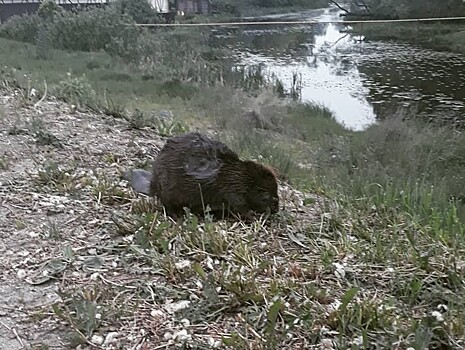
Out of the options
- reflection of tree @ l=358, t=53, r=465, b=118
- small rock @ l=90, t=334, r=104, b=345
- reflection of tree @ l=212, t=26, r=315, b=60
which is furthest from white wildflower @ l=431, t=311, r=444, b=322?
reflection of tree @ l=212, t=26, r=315, b=60

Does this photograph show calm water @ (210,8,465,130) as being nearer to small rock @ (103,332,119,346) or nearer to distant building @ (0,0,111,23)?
distant building @ (0,0,111,23)

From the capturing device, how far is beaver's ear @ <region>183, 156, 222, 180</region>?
3455mm

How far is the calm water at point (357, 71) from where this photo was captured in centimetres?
1694

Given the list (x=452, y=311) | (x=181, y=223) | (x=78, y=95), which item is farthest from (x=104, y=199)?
(x=78, y=95)

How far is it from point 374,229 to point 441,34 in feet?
101

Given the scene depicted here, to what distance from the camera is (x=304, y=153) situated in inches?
367

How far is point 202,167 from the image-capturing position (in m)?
3.49

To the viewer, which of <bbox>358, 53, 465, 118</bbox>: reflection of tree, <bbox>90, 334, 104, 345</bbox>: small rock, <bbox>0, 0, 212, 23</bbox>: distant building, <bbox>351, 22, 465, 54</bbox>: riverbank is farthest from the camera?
<bbox>0, 0, 212, 23</bbox>: distant building

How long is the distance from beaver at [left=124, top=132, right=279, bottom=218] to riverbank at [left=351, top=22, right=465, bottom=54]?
83.2ft

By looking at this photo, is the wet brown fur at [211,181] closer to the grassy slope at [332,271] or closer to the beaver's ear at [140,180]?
the grassy slope at [332,271]

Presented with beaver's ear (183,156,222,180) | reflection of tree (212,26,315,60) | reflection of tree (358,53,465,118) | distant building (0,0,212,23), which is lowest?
reflection of tree (358,53,465,118)

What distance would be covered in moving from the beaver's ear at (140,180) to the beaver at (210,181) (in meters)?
0.34

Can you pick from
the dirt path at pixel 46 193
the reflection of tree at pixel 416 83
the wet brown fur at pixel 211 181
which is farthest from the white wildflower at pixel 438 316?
the reflection of tree at pixel 416 83

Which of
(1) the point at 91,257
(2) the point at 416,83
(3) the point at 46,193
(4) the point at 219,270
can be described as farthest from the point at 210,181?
(2) the point at 416,83
